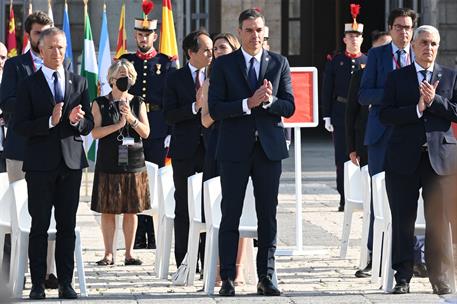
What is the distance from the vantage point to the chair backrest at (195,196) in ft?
40.9

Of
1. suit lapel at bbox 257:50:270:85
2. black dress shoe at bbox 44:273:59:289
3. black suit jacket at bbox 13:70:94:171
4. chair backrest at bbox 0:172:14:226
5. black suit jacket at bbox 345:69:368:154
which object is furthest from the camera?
black suit jacket at bbox 345:69:368:154

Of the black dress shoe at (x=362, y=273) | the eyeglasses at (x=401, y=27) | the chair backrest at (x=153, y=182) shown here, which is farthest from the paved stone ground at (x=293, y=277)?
the eyeglasses at (x=401, y=27)

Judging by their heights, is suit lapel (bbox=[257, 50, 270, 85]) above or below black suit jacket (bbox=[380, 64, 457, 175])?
above

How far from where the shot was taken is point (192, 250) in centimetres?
1232

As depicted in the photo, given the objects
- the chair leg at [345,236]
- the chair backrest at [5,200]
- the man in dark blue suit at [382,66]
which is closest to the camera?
the chair backrest at [5,200]

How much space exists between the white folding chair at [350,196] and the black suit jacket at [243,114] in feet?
8.77

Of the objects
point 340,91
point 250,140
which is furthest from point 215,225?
point 340,91

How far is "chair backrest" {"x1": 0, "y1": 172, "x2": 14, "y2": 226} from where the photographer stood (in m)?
12.2

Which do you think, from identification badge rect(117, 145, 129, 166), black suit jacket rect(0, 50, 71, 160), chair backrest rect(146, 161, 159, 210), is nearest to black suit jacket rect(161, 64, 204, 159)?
identification badge rect(117, 145, 129, 166)

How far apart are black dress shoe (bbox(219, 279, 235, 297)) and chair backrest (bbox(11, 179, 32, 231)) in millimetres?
1504

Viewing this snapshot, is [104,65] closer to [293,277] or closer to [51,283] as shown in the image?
[293,277]

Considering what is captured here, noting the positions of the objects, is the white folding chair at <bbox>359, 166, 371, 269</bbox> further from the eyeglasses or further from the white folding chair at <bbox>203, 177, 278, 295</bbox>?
the eyeglasses

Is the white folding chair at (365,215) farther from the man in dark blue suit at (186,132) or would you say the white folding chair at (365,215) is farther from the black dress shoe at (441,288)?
the black dress shoe at (441,288)

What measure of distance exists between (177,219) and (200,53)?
133 cm
